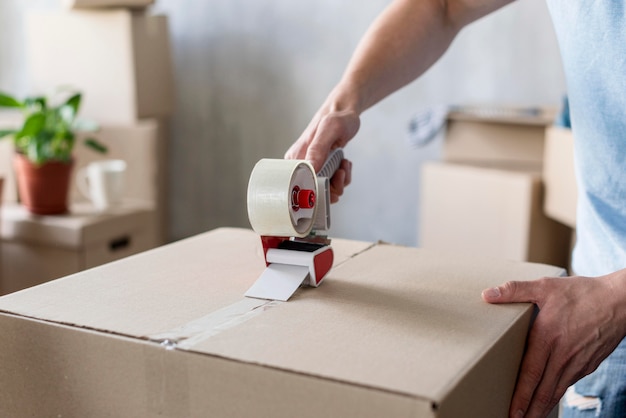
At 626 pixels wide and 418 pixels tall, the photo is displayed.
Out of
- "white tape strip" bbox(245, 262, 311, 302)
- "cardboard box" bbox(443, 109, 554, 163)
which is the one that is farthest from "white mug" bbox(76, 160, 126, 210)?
"white tape strip" bbox(245, 262, 311, 302)

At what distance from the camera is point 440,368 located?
553 millimetres

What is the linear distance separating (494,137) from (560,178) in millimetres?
480

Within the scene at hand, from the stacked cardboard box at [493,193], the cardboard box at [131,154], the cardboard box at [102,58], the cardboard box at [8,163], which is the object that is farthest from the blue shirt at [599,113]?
the cardboard box at [102,58]

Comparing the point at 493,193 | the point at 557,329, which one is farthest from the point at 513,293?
the point at 493,193

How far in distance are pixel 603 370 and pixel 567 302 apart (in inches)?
8.5

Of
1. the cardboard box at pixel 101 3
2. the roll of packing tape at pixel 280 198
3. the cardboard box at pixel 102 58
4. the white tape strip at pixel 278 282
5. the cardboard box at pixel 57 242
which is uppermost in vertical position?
the cardboard box at pixel 101 3

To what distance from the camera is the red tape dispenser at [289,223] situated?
0.70 meters

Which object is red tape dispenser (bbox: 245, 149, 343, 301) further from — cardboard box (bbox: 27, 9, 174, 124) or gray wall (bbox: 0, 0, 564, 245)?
gray wall (bbox: 0, 0, 564, 245)

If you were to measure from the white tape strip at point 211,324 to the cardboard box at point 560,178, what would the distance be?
1.39m

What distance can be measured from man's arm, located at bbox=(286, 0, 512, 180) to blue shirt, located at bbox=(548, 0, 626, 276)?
201 mm

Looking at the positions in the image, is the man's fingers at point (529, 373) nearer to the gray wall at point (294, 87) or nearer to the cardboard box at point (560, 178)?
the cardboard box at point (560, 178)

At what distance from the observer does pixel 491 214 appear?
223 centimetres

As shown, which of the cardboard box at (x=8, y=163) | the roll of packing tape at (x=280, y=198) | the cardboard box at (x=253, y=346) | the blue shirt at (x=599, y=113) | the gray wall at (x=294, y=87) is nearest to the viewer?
the cardboard box at (x=253, y=346)

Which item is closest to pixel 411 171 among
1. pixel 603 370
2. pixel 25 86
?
pixel 25 86
